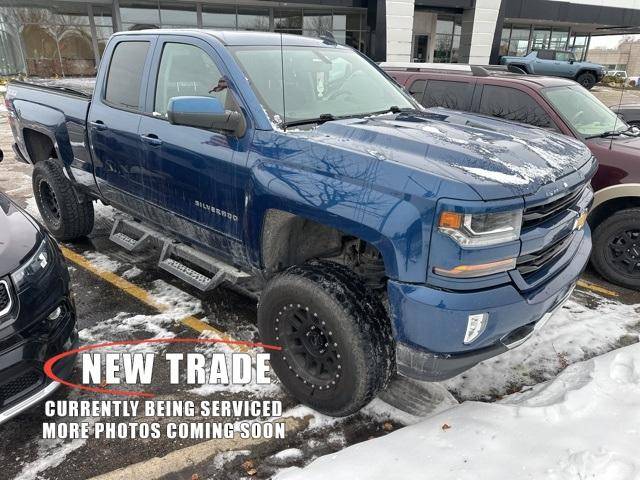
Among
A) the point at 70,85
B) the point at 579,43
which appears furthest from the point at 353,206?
the point at 579,43

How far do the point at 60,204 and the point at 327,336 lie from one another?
144 inches

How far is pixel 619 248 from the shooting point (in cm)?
462

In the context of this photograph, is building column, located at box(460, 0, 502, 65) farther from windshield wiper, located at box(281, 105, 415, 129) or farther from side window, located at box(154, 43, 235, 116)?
side window, located at box(154, 43, 235, 116)

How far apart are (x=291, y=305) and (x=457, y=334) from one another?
3.09 ft

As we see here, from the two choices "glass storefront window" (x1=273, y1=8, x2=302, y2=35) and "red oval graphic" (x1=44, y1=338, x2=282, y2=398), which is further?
"glass storefront window" (x1=273, y1=8, x2=302, y2=35)

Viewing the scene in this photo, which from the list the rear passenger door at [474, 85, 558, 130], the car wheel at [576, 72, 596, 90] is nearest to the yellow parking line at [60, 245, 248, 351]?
the rear passenger door at [474, 85, 558, 130]

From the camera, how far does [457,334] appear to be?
7.18ft

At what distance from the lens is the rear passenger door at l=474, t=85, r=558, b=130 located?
16.5 ft

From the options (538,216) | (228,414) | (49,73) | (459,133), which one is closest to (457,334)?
(538,216)

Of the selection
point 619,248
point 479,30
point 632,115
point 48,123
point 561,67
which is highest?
point 479,30

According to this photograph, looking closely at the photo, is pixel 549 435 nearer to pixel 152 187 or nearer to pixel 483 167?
pixel 483 167

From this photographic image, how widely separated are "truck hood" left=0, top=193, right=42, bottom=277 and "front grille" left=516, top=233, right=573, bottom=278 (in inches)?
99.3

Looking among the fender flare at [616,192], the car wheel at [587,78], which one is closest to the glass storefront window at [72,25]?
the car wheel at [587,78]

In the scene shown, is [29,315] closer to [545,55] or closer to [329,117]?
[329,117]
